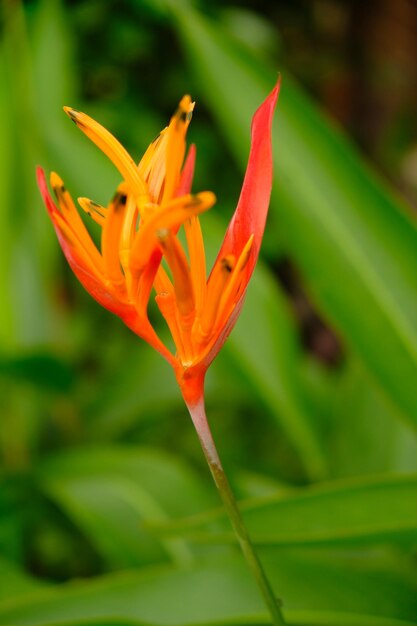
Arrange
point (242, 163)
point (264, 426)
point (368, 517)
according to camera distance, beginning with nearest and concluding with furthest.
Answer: point (368, 517)
point (242, 163)
point (264, 426)

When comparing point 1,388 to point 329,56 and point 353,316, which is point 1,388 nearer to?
point 353,316

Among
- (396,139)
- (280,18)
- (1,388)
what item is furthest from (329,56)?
(1,388)

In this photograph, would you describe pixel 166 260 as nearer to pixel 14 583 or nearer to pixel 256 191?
pixel 256 191

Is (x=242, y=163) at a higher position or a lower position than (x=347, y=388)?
higher

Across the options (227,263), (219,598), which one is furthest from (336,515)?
(227,263)

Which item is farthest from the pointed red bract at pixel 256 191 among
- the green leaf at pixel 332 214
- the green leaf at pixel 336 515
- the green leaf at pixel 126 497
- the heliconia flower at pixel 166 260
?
the green leaf at pixel 126 497

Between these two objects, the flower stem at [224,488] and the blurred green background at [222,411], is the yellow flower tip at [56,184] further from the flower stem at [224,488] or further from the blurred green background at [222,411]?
the blurred green background at [222,411]

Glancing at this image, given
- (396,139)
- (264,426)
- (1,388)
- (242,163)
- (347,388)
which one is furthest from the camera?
(396,139)
